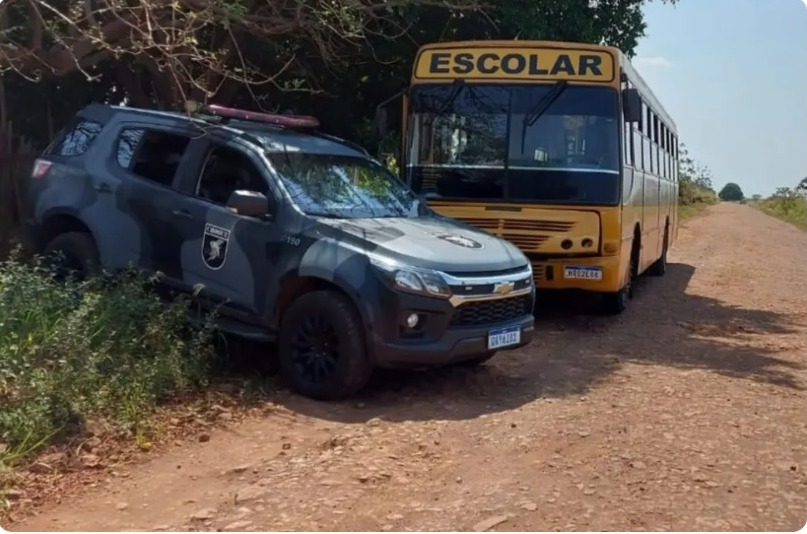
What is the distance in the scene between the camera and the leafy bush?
20.0 ft

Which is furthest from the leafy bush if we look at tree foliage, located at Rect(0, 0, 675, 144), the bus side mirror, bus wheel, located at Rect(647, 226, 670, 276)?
bus wheel, located at Rect(647, 226, 670, 276)

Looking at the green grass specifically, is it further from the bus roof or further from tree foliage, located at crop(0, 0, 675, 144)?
the bus roof

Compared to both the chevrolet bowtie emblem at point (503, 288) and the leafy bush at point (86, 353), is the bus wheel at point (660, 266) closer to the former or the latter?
the chevrolet bowtie emblem at point (503, 288)

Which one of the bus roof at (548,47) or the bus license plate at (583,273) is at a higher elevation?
the bus roof at (548,47)

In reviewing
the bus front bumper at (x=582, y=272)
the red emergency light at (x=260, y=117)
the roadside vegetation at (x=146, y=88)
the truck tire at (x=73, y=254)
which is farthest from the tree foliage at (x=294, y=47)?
the bus front bumper at (x=582, y=272)

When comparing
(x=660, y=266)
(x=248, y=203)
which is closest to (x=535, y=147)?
(x=248, y=203)

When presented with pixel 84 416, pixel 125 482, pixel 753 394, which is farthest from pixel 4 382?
pixel 753 394

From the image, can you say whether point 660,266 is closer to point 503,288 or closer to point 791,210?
point 503,288

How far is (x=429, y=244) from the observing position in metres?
7.28

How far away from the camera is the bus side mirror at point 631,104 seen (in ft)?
34.3

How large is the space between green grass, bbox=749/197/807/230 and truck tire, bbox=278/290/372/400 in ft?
137

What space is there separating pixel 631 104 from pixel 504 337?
164 inches

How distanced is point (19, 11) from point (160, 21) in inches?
76.1

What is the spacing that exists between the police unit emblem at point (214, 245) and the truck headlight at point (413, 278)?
55.5 inches
